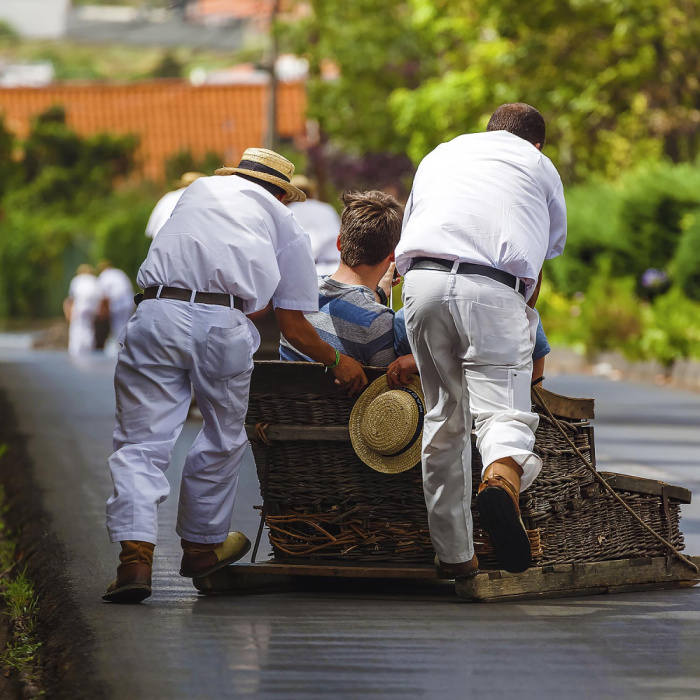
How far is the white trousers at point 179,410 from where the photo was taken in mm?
6203

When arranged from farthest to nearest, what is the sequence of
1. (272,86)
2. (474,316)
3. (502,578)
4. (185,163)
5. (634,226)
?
1. (185,163)
2. (272,86)
3. (634,226)
4. (502,578)
5. (474,316)

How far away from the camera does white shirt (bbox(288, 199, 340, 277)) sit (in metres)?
11.4

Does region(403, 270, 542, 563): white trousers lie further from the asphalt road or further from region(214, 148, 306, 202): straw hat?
region(214, 148, 306, 202): straw hat

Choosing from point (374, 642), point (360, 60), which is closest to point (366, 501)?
point (374, 642)

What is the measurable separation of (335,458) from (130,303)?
27554 mm

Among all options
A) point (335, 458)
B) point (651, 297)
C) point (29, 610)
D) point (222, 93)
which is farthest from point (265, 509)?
point (222, 93)

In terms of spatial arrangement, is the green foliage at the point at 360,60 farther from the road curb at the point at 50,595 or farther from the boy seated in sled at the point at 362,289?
the boy seated in sled at the point at 362,289

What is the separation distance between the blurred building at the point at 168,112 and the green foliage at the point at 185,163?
16.4 ft

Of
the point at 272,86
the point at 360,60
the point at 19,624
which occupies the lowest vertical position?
the point at 19,624

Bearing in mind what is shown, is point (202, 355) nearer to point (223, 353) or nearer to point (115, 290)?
point (223, 353)

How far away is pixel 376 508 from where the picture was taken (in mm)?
6453

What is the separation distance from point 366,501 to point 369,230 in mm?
1078

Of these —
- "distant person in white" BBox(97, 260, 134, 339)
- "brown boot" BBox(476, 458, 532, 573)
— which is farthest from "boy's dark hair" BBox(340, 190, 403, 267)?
"distant person in white" BBox(97, 260, 134, 339)

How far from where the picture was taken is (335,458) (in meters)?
6.50
